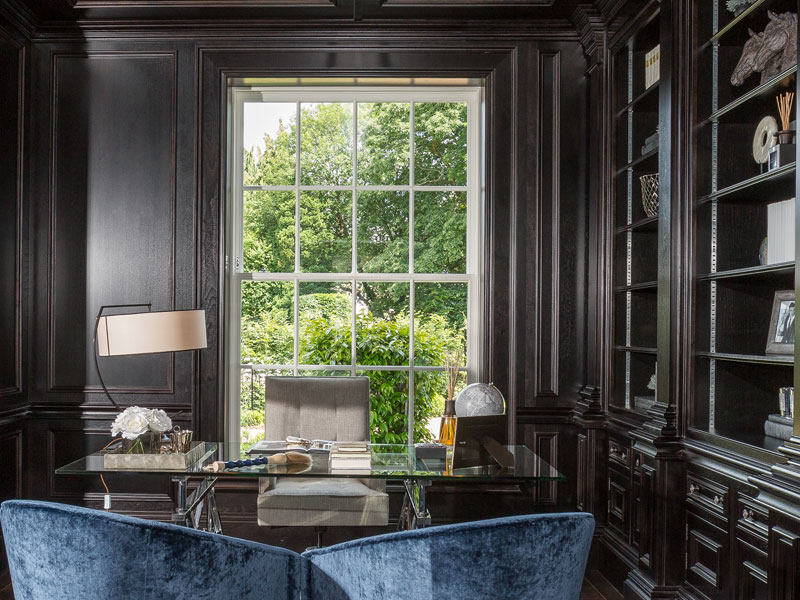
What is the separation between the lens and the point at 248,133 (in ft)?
13.1

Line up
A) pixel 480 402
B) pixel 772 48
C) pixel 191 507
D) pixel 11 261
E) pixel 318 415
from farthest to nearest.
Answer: pixel 11 261 < pixel 318 415 < pixel 480 402 < pixel 191 507 < pixel 772 48

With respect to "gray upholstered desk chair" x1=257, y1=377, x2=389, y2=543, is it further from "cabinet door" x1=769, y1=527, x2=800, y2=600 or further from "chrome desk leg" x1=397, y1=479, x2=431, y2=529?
"cabinet door" x1=769, y1=527, x2=800, y2=600

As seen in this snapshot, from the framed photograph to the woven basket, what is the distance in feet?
2.43

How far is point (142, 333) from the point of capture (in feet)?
9.29

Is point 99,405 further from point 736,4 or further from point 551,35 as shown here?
point 736,4

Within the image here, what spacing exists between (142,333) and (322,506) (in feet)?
3.60

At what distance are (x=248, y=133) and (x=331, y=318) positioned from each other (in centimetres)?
122

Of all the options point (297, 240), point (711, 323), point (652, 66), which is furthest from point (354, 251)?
point (711, 323)

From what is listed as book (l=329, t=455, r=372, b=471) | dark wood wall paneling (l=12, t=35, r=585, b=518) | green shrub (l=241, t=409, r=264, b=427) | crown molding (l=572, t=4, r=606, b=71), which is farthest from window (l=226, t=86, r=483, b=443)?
book (l=329, t=455, r=372, b=471)

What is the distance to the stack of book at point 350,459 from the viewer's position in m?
2.49

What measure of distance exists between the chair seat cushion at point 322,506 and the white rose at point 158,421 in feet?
1.94

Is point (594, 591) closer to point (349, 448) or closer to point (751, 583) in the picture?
point (751, 583)

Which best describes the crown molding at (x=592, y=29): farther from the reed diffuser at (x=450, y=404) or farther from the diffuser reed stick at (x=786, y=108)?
the reed diffuser at (x=450, y=404)

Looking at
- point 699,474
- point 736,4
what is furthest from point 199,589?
point 736,4
